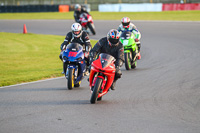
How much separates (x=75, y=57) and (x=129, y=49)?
153 inches

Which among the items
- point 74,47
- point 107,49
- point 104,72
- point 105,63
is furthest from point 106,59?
point 74,47

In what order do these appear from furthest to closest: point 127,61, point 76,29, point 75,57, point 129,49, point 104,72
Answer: point 129,49 → point 127,61 → point 76,29 → point 75,57 → point 104,72

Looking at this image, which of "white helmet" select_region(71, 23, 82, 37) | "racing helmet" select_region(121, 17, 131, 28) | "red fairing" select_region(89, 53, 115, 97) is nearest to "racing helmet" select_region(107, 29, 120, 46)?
"red fairing" select_region(89, 53, 115, 97)

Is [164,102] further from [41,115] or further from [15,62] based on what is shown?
[15,62]

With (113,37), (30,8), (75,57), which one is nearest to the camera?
(113,37)

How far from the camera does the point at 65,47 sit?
12.1m

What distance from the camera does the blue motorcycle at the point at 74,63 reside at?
10852 mm

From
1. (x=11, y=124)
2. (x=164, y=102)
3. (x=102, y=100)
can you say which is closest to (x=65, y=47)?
(x=102, y=100)

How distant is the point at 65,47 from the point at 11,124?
16.9ft

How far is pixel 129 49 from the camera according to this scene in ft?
47.6

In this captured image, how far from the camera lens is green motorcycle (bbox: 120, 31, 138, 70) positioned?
1435cm

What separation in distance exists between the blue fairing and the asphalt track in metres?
0.50

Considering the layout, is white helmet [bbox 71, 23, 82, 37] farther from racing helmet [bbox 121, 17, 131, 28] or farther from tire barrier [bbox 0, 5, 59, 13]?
tire barrier [bbox 0, 5, 59, 13]

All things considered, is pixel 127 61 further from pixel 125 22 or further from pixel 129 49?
pixel 125 22
